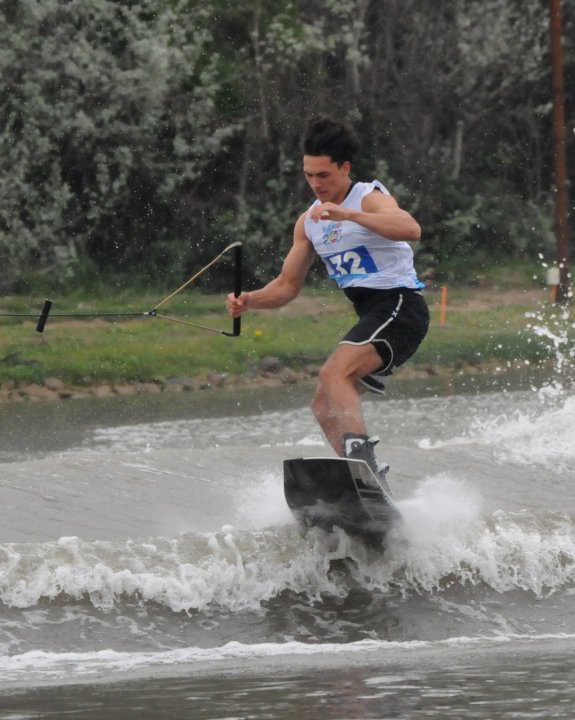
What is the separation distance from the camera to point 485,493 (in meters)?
9.02

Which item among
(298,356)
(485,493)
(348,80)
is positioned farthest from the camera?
(348,80)

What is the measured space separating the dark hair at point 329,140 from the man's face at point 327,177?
0.08 feet

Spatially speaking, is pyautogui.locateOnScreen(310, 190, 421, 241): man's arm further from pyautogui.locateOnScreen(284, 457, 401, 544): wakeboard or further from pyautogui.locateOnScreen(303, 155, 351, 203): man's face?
pyautogui.locateOnScreen(284, 457, 401, 544): wakeboard

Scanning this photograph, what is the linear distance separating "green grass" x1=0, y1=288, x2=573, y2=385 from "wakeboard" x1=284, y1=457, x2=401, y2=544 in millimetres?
14907

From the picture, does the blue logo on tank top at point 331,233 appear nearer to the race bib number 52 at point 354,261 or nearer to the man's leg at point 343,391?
the race bib number 52 at point 354,261

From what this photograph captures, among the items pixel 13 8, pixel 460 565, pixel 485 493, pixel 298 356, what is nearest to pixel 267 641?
pixel 460 565

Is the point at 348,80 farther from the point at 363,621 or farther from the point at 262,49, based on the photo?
the point at 363,621

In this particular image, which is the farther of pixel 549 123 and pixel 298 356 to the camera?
pixel 549 123

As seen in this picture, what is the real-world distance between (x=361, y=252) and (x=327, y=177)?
14.1 inches

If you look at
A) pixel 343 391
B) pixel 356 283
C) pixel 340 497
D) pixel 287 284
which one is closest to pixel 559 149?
pixel 287 284


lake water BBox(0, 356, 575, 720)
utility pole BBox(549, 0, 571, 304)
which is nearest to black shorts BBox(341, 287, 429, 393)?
lake water BBox(0, 356, 575, 720)

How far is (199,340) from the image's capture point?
80.6 ft

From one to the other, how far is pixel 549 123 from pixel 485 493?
27992 millimetres

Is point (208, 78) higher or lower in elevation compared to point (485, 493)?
higher
